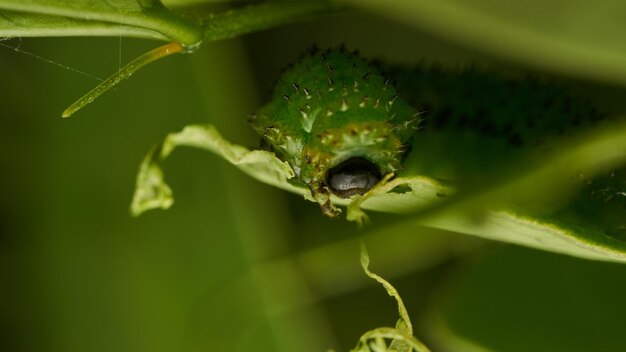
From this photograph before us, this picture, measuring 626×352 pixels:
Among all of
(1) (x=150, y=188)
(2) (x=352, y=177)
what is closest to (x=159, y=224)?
(1) (x=150, y=188)

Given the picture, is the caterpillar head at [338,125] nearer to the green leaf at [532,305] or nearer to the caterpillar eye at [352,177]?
the caterpillar eye at [352,177]

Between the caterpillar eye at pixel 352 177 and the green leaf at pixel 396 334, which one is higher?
the caterpillar eye at pixel 352 177

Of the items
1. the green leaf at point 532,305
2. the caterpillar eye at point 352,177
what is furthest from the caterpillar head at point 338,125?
the green leaf at point 532,305

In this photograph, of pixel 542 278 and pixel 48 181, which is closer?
pixel 542 278

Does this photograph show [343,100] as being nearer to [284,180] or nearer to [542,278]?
[284,180]

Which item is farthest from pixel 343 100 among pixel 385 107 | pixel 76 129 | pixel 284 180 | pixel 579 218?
pixel 76 129

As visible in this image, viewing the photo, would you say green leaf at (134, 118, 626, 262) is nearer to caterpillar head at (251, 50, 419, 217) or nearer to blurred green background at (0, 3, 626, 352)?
caterpillar head at (251, 50, 419, 217)
